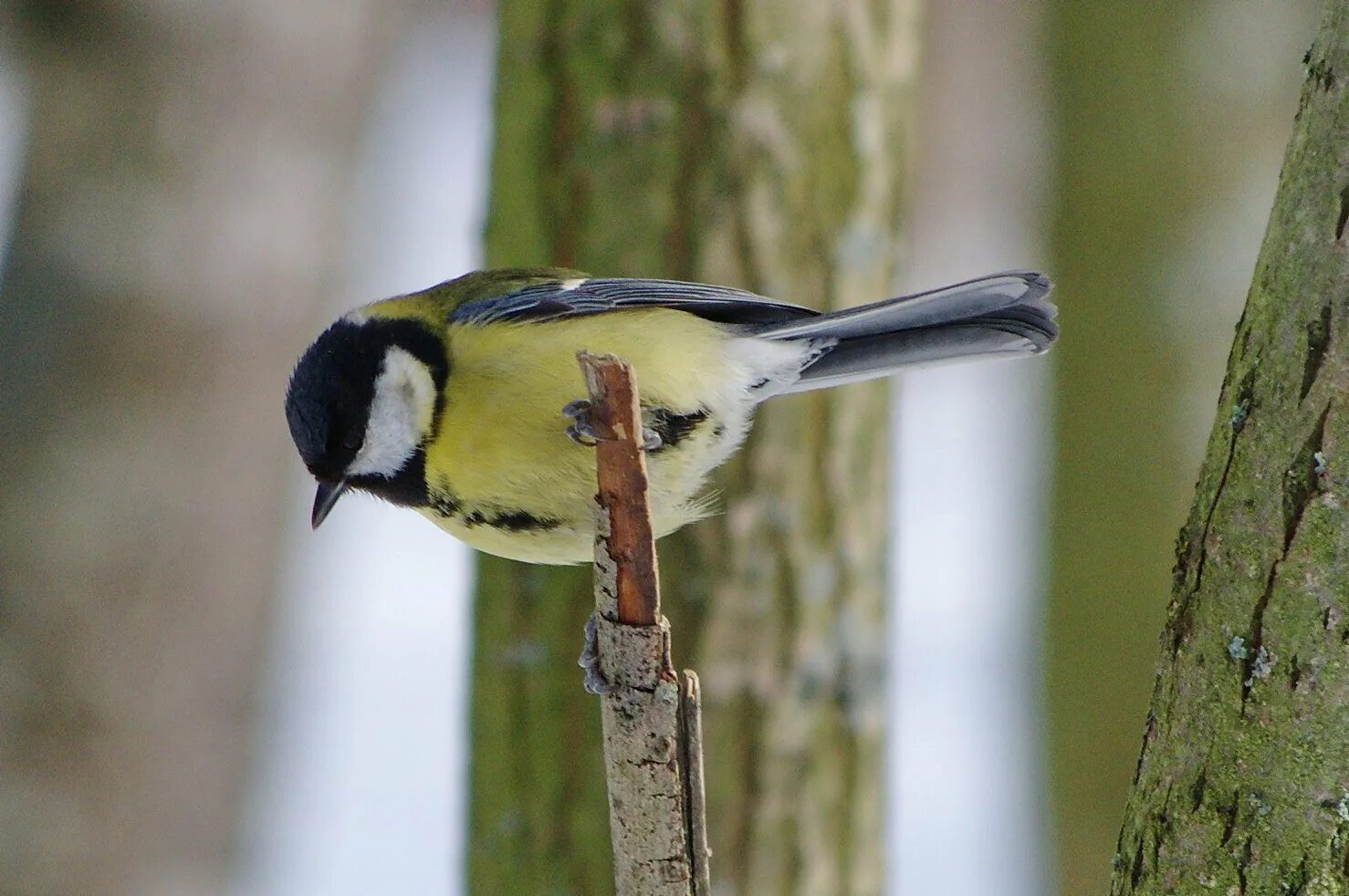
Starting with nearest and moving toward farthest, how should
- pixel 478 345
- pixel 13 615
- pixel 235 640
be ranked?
pixel 478 345 < pixel 13 615 < pixel 235 640

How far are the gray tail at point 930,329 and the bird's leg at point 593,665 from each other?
25.3 inches

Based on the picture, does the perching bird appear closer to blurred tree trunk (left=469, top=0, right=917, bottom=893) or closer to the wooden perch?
blurred tree trunk (left=469, top=0, right=917, bottom=893)

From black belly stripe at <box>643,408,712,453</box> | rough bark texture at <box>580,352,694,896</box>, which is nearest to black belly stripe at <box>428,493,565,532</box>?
black belly stripe at <box>643,408,712,453</box>

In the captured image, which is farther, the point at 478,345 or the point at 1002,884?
the point at 1002,884

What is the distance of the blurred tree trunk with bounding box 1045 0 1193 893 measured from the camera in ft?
11.1

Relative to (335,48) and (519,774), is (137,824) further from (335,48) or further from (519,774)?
(335,48)

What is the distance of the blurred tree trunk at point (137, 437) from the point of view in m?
2.98

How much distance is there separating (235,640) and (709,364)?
1.90 metres

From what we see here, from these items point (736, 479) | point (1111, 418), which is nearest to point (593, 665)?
point (736, 479)

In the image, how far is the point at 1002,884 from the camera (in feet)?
12.8

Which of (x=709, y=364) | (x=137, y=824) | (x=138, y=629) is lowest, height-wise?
(x=137, y=824)

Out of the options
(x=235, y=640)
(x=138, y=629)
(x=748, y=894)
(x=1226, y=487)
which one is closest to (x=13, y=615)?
(x=138, y=629)

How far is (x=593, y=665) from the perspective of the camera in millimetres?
1531

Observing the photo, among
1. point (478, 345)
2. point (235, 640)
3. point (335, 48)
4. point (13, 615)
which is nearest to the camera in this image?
point (478, 345)
